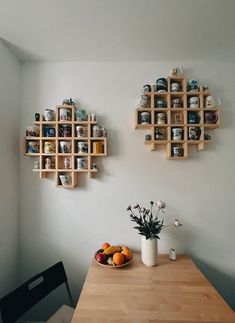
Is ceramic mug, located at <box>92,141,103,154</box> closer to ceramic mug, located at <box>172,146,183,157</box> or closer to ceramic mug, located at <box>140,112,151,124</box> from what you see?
ceramic mug, located at <box>140,112,151,124</box>

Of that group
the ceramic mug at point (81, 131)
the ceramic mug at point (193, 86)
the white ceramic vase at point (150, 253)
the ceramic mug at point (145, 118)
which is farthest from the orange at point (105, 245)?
the ceramic mug at point (193, 86)

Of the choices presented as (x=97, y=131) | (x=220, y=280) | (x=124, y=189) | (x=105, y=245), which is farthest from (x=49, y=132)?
(x=220, y=280)

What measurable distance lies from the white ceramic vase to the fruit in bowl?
3.9 inches

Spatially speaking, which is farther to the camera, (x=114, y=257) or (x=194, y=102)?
(x=194, y=102)

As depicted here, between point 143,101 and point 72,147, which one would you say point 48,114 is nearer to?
point 72,147

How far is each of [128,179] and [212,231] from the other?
0.71m

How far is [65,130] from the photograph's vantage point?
1417mm

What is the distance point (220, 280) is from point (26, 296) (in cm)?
129

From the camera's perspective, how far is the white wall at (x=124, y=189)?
1.45 metres

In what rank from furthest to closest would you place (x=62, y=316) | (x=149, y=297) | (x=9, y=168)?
(x=9, y=168) → (x=62, y=316) → (x=149, y=297)

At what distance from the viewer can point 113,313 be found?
85 cm

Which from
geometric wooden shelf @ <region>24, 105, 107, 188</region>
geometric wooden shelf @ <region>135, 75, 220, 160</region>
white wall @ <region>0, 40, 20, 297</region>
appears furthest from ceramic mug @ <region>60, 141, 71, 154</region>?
geometric wooden shelf @ <region>135, 75, 220, 160</region>

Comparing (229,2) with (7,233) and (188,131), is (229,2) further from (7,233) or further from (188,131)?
(7,233)

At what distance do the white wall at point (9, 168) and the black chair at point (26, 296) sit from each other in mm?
321
